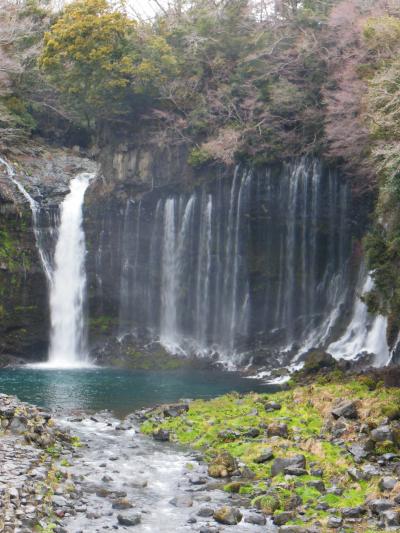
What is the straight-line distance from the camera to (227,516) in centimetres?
1175

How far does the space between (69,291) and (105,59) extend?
1302 centimetres

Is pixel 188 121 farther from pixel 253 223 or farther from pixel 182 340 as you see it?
pixel 182 340

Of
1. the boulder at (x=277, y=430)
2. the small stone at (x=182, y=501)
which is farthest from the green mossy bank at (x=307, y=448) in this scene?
the small stone at (x=182, y=501)

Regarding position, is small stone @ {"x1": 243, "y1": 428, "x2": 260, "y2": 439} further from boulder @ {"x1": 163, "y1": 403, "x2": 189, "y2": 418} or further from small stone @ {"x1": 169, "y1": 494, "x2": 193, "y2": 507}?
small stone @ {"x1": 169, "y1": 494, "x2": 193, "y2": 507}

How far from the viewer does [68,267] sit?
36.3 m

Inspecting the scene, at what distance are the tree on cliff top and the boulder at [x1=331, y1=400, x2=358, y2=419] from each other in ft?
84.1

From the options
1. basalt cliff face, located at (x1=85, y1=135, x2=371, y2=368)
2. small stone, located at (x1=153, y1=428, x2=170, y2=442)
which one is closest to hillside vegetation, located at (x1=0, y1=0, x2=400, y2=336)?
basalt cliff face, located at (x1=85, y1=135, x2=371, y2=368)

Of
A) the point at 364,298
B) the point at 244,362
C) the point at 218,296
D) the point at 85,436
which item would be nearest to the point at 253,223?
the point at 218,296

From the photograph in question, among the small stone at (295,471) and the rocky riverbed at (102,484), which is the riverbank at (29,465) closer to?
the rocky riverbed at (102,484)

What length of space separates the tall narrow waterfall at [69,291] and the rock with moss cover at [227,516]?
2364cm

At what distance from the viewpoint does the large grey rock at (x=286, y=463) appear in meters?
14.0

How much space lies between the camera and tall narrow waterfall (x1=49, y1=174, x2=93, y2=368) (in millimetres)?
35438

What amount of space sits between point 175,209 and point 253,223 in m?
4.50

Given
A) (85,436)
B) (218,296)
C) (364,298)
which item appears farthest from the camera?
(218,296)
